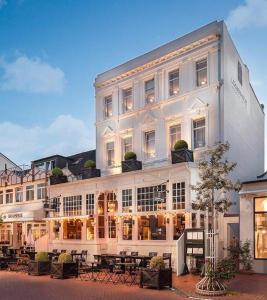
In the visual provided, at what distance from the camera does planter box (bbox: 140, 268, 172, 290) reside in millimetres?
15922

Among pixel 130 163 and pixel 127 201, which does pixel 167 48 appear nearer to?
pixel 130 163

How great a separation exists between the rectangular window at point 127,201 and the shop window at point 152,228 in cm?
91

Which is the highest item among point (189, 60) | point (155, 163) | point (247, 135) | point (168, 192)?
point (189, 60)

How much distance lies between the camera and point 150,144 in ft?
86.8

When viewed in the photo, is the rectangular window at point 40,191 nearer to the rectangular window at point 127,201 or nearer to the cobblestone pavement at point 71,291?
the rectangular window at point 127,201

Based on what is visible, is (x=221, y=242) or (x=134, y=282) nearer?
(x=134, y=282)

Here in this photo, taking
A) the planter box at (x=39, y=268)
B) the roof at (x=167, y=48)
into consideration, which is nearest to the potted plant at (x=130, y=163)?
the roof at (x=167, y=48)

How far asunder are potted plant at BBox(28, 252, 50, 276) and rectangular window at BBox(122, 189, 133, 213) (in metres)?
5.72

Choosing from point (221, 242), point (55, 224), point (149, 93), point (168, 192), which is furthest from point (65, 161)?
point (221, 242)

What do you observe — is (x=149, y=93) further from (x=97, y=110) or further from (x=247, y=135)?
(x=247, y=135)

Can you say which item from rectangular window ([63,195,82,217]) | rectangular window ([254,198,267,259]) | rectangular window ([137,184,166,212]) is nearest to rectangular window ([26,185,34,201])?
rectangular window ([63,195,82,217])

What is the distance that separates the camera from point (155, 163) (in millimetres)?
25297

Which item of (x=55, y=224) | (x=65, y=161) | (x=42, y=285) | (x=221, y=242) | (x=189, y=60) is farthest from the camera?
(x=65, y=161)

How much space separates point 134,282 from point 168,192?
20.3ft
